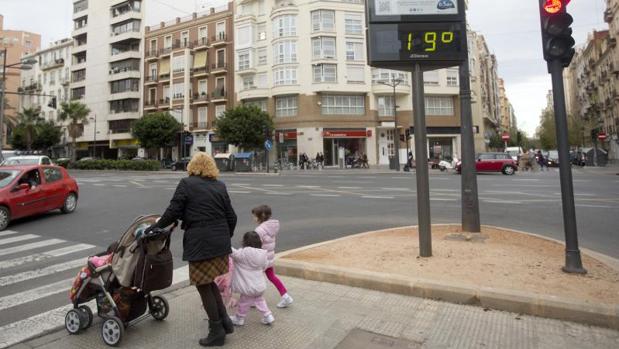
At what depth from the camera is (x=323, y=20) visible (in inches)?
1722

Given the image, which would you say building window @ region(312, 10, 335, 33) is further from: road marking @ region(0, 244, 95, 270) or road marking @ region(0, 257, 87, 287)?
road marking @ region(0, 257, 87, 287)

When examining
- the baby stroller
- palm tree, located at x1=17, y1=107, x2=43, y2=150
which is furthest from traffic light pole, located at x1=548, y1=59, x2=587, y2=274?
palm tree, located at x1=17, y1=107, x2=43, y2=150

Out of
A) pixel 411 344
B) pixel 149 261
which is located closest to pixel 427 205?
pixel 411 344

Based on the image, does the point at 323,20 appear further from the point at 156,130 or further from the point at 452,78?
the point at 156,130

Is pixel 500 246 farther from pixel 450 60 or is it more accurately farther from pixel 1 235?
pixel 1 235

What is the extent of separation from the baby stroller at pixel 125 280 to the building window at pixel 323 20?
142 feet

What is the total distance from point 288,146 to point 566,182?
4066 centimetres

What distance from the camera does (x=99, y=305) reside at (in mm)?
3699

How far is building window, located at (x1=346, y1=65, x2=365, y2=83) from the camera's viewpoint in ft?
143

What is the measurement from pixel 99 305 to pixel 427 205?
4.31 meters

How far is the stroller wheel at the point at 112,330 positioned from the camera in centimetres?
343

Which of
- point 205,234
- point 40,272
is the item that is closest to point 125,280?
point 205,234

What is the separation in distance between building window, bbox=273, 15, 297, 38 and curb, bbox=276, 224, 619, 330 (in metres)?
42.6

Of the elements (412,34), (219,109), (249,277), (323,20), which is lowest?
(249,277)
